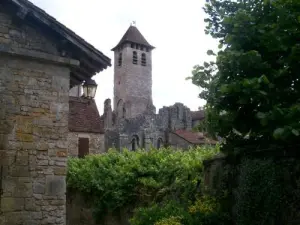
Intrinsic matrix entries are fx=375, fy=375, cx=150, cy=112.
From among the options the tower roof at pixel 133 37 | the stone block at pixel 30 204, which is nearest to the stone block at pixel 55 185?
the stone block at pixel 30 204

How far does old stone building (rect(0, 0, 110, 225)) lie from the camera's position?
6852mm

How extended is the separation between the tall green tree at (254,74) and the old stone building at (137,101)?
31.5 metres

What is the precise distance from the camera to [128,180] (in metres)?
10.8

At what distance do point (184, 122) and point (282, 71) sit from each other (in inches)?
1579

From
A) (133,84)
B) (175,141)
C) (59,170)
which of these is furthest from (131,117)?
(59,170)

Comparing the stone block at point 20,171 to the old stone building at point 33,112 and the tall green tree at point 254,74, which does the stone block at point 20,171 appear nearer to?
the old stone building at point 33,112

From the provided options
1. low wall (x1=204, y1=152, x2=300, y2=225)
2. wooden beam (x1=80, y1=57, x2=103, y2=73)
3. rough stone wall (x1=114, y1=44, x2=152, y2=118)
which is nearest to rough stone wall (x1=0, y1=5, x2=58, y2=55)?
wooden beam (x1=80, y1=57, x2=103, y2=73)

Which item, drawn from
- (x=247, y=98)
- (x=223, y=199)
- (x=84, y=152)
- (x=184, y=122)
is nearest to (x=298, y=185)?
(x=247, y=98)

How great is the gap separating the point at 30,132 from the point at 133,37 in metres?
53.3

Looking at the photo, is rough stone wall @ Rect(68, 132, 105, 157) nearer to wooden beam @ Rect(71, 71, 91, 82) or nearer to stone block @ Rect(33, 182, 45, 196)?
wooden beam @ Rect(71, 71, 91, 82)

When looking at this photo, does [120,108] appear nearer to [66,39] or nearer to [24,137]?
[66,39]

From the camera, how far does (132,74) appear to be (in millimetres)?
57781

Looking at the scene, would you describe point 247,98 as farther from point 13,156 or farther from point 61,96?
point 13,156

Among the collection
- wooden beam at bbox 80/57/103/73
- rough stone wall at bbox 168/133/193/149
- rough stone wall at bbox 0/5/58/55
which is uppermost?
rough stone wall at bbox 0/5/58/55
